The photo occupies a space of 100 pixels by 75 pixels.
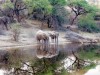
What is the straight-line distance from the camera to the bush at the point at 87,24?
2232 inches

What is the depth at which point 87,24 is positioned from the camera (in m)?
56.9

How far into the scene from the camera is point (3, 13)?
49.2m

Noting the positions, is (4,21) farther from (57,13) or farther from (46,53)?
(46,53)

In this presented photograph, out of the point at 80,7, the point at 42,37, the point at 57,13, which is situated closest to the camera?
the point at 42,37

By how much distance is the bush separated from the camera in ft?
186

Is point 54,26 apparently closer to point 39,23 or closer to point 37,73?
point 39,23

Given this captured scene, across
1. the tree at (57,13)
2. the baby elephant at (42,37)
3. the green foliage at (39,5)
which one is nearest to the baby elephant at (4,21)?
the green foliage at (39,5)

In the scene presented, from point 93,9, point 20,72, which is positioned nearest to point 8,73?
point 20,72

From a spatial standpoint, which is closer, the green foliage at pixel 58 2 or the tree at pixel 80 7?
the green foliage at pixel 58 2

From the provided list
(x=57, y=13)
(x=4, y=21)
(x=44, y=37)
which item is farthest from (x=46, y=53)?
(x=57, y=13)

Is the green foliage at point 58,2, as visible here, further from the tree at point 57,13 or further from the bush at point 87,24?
the bush at point 87,24

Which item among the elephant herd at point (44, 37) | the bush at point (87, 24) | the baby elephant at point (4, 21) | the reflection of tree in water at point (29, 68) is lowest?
the bush at point (87, 24)

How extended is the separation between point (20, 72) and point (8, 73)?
2.62 feet

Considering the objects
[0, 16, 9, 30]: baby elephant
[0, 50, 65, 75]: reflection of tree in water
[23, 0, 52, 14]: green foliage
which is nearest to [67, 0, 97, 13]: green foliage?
[23, 0, 52, 14]: green foliage
